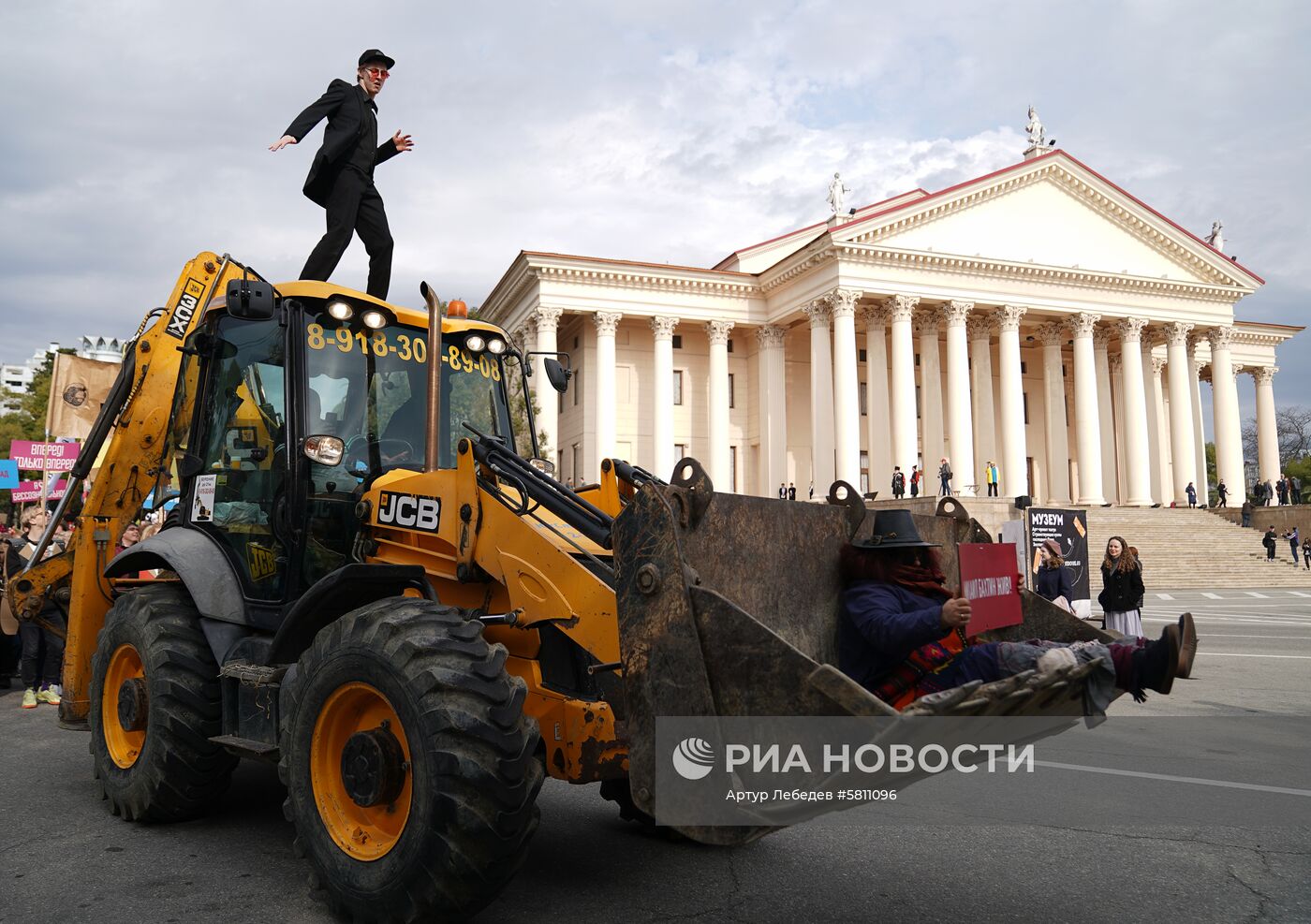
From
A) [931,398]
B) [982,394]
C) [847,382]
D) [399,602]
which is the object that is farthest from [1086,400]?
[399,602]

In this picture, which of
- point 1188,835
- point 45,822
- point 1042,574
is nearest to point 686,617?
point 1188,835

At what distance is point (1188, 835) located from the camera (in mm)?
5465

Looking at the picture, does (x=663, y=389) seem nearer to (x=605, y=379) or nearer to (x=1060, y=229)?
(x=605, y=379)

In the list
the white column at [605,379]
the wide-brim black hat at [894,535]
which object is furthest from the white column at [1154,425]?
the wide-brim black hat at [894,535]

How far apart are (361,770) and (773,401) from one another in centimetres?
4777

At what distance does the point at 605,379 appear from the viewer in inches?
1892

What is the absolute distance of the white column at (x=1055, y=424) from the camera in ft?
172

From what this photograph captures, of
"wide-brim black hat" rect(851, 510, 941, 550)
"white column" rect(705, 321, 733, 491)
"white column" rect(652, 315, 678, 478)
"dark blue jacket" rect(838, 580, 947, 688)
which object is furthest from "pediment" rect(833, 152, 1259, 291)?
"dark blue jacket" rect(838, 580, 947, 688)

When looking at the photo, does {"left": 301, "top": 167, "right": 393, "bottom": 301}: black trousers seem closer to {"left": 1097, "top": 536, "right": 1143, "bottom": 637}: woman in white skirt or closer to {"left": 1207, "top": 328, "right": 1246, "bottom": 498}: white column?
{"left": 1097, "top": 536, "right": 1143, "bottom": 637}: woman in white skirt

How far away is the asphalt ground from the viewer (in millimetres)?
4191

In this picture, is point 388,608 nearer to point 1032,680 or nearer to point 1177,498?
point 1032,680

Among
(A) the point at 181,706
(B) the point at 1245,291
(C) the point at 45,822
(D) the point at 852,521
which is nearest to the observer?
(D) the point at 852,521

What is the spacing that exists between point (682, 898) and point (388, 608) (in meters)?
1.79

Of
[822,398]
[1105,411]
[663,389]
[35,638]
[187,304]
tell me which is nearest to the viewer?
[187,304]
